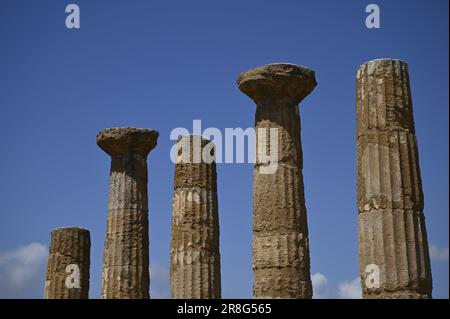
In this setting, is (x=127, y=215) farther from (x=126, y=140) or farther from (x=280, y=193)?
(x=280, y=193)

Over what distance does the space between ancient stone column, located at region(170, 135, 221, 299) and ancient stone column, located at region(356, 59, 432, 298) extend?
773 cm

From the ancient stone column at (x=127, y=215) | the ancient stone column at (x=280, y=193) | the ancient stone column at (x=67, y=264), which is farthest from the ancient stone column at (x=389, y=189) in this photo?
the ancient stone column at (x=67, y=264)

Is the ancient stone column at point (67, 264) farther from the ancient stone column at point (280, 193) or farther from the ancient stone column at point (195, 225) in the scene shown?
the ancient stone column at point (280, 193)

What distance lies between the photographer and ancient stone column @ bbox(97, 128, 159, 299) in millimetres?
25281

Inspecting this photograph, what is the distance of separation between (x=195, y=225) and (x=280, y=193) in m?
5.27

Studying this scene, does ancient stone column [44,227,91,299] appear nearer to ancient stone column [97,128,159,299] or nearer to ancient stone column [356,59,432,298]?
ancient stone column [97,128,159,299]

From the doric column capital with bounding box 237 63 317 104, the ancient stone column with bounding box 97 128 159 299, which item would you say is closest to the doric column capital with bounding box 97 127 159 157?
the ancient stone column with bounding box 97 128 159 299

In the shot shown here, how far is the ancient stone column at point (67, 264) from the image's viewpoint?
28.2 meters

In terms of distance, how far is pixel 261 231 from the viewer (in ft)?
61.4

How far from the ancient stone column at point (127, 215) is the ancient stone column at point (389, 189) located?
11.1m

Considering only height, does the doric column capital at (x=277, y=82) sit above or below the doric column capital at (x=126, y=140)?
below

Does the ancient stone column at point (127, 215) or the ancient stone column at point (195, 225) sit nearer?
the ancient stone column at point (195, 225)

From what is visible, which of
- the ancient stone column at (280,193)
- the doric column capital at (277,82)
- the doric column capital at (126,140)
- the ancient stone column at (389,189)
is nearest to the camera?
the ancient stone column at (389,189)
